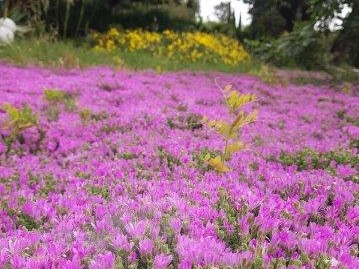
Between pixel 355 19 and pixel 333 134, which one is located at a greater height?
pixel 355 19

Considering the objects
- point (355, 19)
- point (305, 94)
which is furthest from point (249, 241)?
point (355, 19)

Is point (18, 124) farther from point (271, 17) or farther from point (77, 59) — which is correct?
point (271, 17)

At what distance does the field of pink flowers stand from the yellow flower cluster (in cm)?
1144

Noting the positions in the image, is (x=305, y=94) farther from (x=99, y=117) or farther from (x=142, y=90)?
(x=99, y=117)

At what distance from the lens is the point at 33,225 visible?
144 inches

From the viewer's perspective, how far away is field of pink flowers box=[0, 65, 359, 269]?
9.14 ft

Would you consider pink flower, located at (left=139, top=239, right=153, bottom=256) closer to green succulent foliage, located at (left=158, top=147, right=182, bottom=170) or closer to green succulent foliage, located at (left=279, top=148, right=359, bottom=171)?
green succulent foliage, located at (left=158, top=147, right=182, bottom=170)

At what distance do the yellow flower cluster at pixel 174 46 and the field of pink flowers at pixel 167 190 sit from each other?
37.5 feet

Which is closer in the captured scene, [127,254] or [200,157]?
[127,254]

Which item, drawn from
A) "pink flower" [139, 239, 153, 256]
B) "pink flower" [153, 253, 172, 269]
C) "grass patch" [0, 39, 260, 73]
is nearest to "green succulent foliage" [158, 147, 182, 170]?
"pink flower" [139, 239, 153, 256]

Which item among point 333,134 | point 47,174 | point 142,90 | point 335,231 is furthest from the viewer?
point 142,90

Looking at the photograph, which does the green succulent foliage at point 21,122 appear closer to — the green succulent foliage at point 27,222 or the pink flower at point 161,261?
the green succulent foliage at point 27,222

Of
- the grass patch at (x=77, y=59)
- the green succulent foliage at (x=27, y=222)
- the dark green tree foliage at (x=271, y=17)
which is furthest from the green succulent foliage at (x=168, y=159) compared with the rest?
the dark green tree foliage at (x=271, y=17)

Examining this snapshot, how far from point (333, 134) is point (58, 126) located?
368 centimetres
